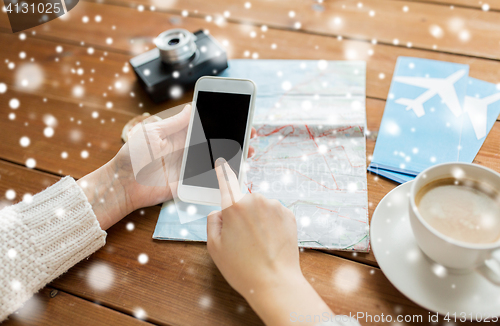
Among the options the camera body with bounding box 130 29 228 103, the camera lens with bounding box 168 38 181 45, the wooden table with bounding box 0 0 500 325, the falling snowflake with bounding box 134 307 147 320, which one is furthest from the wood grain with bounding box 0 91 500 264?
the falling snowflake with bounding box 134 307 147 320

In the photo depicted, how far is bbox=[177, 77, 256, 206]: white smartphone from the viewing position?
658mm

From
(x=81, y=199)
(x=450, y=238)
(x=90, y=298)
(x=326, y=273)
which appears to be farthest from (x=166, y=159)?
(x=450, y=238)

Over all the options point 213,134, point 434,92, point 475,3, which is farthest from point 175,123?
point 475,3

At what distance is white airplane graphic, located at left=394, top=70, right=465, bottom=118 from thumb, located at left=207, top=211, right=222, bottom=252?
49cm

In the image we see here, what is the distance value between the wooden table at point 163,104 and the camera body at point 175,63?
46 mm

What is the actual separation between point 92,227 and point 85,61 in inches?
21.6

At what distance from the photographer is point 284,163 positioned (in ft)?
2.31

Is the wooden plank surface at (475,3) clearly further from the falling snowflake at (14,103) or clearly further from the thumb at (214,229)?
the falling snowflake at (14,103)

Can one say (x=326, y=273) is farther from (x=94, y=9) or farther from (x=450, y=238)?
(x=94, y=9)

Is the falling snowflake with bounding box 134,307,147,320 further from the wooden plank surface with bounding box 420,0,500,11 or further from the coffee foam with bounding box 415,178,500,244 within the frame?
the wooden plank surface with bounding box 420,0,500,11

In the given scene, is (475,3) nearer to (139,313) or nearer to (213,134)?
(213,134)

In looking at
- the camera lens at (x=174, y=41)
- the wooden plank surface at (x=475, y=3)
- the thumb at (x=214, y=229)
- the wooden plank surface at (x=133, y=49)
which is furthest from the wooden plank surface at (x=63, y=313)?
the wooden plank surface at (x=475, y=3)

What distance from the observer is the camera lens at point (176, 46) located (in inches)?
31.1

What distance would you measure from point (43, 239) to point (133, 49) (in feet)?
1.93
